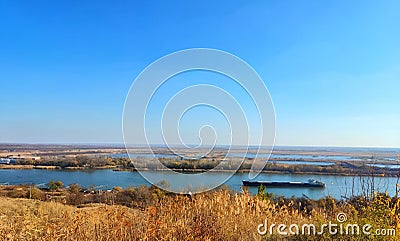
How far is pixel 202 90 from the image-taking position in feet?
19.5

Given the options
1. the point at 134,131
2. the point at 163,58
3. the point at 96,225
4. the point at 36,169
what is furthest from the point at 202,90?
the point at 36,169

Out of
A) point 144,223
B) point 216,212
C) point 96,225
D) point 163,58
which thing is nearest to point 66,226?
point 96,225

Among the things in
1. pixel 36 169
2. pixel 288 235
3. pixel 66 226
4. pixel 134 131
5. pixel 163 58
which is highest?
pixel 163 58

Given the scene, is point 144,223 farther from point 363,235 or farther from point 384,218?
point 384,218

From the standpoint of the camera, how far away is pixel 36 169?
4216 centimetres

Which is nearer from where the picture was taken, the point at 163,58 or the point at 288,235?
the point at 288,235

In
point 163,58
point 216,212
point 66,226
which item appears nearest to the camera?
point 66,226

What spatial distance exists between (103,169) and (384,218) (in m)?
40.1

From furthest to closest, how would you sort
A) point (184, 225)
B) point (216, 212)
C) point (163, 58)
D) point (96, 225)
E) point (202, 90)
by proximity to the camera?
point (202, 90) → point (163, 58) → point (216, 212) → point (184, 225) → point (96, 225)

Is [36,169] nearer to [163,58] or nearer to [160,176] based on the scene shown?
[160,176]

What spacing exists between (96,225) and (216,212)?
1.76 meters

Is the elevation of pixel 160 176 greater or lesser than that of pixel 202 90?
lesser

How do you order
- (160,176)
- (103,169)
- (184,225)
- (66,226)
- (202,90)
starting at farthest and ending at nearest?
(103,169) < (160,176) < (202,90) < (184,225) < (66,226)

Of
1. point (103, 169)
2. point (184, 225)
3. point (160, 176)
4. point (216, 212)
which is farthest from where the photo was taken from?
point (103, 169)
